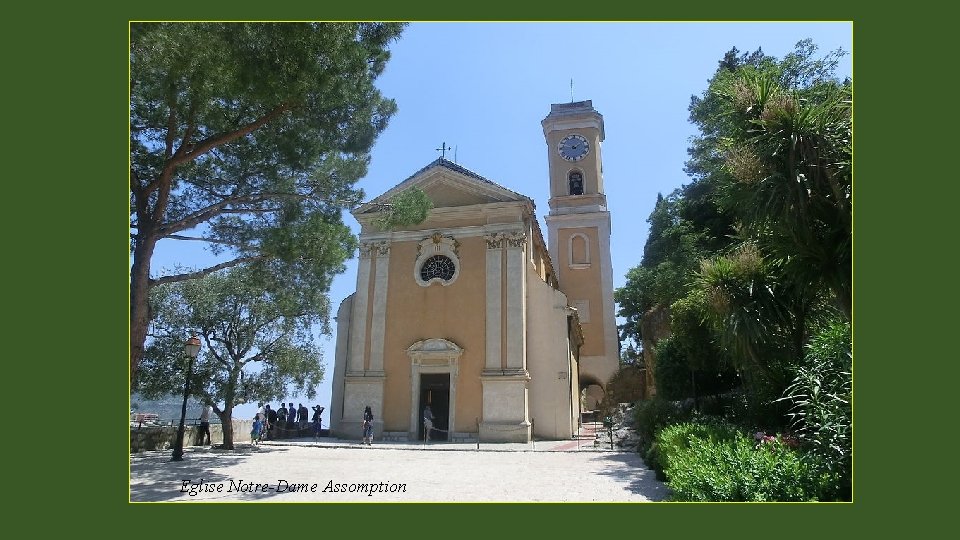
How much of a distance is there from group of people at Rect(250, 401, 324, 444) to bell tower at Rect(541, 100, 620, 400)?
61.6 feet

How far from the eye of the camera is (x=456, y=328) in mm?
22422

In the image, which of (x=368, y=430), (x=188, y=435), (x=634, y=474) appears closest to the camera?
(x=634, y=474)

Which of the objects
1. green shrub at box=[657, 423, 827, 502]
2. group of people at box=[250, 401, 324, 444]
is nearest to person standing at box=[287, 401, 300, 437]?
group of people at box=[250, 401, 324, 444]

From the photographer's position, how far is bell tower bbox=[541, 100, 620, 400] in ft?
119

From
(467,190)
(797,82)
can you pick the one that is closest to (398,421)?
(467,190)

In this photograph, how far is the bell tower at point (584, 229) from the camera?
1425 inches

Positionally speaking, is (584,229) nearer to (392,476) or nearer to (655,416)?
(655,416)

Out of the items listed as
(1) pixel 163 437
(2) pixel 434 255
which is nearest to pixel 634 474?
(1) pixel 163 437

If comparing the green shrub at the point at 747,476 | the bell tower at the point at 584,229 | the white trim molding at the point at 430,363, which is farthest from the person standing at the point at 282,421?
the bell tower at the point at 584,229

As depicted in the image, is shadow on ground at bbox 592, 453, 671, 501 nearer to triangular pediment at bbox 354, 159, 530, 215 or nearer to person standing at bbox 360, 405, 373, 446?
person standing at bbox 360, 405, 373, 446

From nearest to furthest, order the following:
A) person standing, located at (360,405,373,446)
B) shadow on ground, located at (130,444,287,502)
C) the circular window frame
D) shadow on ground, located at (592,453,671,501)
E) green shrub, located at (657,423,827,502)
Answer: green shrub, located at (657,423,827,502), shadow on ground, located at (130,444,287,502), shadow on ground, located at (592,453,671,501), person standing, located at (360,405,373,446), the circular window frame

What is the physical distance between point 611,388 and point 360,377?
18667 millimetres

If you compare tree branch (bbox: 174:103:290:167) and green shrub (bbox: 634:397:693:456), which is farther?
green shrub (bbox: 634:397:693:456)

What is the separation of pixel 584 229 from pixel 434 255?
55.9 ft
